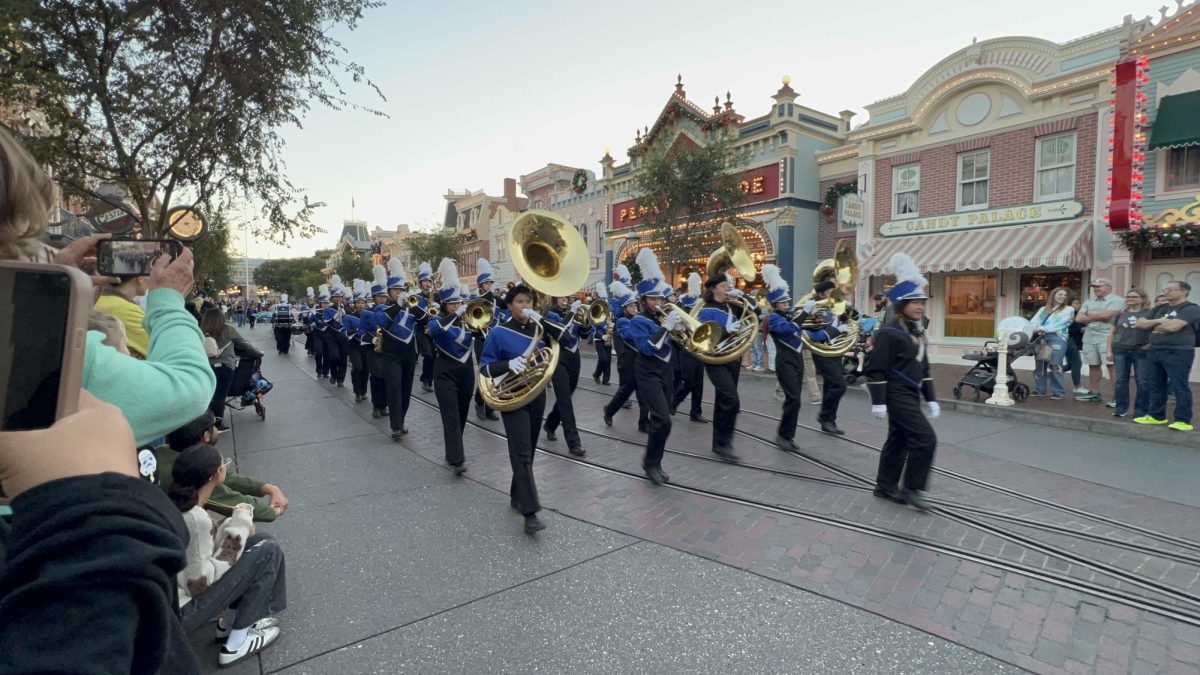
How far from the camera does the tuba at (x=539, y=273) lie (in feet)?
16.3

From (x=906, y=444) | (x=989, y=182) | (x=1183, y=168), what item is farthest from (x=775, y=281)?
(x=989, y=182)

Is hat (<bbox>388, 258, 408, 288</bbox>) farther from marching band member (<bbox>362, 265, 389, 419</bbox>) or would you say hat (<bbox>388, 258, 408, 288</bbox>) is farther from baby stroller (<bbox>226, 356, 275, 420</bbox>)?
baby stroller (<bbox>226, 356, 275, 420</bbox>)

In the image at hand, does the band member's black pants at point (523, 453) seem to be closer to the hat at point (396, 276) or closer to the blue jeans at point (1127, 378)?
the hat at point (396, 276)

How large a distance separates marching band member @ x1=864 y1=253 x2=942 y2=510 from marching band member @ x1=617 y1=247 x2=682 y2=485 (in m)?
1.96

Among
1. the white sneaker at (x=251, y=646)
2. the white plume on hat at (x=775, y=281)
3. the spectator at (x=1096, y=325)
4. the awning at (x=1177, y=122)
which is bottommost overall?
the white sneaker at (x=251, y=646)

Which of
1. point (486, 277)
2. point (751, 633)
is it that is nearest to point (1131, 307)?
point (751, 633)

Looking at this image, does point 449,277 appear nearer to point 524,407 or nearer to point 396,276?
point 396,276

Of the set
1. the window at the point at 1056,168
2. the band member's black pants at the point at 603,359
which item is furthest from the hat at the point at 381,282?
the window at the point at 1056,168

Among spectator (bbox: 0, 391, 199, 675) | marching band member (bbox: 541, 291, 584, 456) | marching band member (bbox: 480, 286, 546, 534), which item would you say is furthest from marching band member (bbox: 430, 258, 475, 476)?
spectator (bbox: 0, 391, 199, 675)

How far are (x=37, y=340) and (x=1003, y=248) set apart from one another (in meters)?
18.1

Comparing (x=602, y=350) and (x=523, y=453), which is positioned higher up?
(x=602, y=350)

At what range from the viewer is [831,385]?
766 cm

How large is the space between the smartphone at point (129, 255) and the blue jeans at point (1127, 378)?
34.5 ft

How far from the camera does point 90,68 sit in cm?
732
